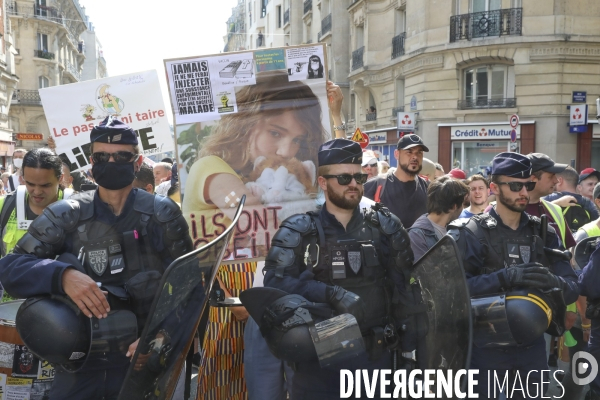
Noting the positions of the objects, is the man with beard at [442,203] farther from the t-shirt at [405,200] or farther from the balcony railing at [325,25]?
the balcony railing at [325,25]

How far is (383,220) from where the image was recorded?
10.2 feet

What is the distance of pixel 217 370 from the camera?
12.7ft

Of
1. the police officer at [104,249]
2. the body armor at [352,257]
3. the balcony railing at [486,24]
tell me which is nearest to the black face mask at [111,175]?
the police officer at [104,249]

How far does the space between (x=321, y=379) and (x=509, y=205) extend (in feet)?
4.83

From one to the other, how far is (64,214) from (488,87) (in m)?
20.0

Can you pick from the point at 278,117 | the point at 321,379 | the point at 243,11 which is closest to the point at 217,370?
the point at 321,379

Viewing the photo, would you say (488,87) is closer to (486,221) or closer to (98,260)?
(486,221)

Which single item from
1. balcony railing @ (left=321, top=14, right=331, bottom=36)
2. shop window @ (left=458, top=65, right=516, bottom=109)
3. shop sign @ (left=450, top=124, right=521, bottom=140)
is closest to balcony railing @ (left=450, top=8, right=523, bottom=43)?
shop window @ (left=458, top=65, right=516, bottom=109)

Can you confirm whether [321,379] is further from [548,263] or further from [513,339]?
[548,263]

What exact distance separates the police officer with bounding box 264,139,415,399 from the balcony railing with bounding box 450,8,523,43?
18.7 metres

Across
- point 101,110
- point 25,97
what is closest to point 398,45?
point 101,110

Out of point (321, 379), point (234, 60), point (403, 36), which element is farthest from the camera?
point (403, 36)

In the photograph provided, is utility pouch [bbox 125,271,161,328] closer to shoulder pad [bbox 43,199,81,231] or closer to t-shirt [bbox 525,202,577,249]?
shoulder pad [bbox 43,199,81,231]

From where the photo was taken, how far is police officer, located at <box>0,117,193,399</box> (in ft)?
8.50
